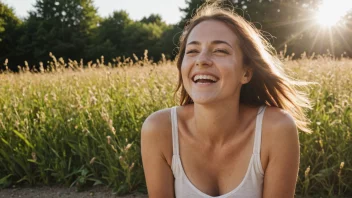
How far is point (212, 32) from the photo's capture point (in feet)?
6.97

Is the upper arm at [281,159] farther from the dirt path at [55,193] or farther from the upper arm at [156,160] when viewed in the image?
the dirt path at [55,193]

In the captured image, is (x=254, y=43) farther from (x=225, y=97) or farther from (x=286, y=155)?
(x=286, y=155)

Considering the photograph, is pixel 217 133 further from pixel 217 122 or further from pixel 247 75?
pixel 247 75

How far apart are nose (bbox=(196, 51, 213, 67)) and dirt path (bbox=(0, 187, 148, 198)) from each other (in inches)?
64.7

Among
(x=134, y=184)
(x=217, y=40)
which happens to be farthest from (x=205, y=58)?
(x=134, y=184)

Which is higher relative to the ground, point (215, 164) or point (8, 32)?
point (8, 32)

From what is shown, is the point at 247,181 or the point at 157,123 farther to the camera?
the point at 157,123

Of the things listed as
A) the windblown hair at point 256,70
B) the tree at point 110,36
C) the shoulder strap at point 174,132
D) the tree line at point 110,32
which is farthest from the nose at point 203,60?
the tree at point 110,36

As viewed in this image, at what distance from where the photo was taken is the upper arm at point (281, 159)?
2.05 m

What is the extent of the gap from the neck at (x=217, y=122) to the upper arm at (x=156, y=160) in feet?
0.64

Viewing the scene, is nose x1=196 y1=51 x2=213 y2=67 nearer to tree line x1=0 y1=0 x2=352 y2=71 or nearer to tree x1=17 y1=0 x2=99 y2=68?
tree line x1=0 y1=0 x2=352 y2=71

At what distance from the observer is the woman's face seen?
2.01m

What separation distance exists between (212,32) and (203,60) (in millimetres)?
203

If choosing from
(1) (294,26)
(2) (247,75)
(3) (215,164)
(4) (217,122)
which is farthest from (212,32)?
(1) (294,26)
